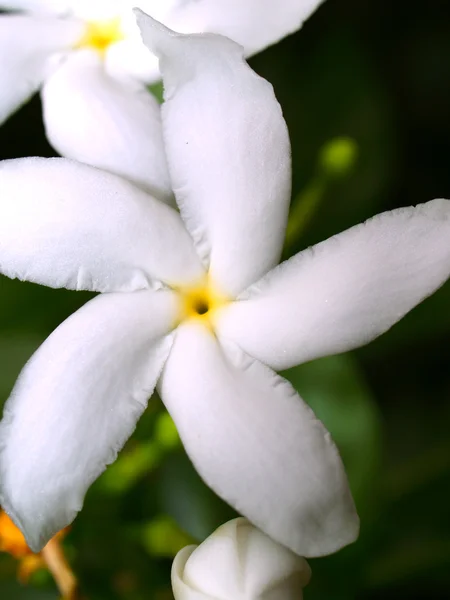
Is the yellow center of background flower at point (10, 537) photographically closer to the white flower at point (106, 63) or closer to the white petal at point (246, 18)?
the white flower at point (106, 63)

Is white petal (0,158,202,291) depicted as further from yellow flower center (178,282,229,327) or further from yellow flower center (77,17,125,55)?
yellow flower center (77,17,125,55)

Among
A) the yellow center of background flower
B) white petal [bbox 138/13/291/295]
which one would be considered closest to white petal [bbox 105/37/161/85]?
white petal [bbox 138/13/291/295]

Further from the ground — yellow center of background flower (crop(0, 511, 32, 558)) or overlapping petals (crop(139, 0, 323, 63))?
overlapping petals (crop(139, 0, 323, 63))

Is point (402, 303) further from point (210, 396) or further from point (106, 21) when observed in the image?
point (106, 21)

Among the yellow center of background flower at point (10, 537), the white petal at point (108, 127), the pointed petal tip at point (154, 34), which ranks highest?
the pointed petal tip at point (154, 34)

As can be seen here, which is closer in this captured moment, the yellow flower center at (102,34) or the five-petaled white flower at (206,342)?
the five-petaled white flower at (206,342)

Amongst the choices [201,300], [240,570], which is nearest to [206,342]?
[201,300]

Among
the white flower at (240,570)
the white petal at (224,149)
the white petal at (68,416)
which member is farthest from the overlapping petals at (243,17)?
the white flower at (240,570)
